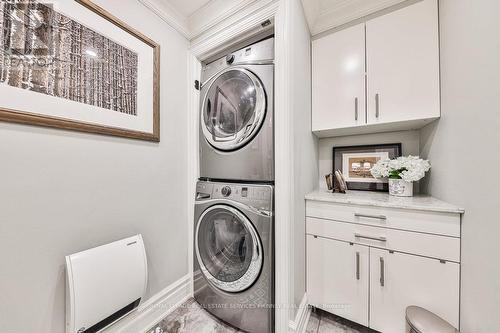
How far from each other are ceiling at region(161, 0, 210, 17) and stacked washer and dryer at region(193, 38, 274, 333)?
43 centimetres

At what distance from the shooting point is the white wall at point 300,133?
1.13 meters

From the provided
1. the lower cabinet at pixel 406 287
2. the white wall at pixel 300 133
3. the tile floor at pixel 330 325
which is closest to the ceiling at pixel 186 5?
the white wall at pixel 300 133

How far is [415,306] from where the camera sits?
1038 mm

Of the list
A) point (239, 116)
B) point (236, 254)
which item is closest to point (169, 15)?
point (239, 116)

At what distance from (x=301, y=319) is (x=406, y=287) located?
668 mm

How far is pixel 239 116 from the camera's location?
1.32 metres

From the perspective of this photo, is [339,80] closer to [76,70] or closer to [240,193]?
[240,193]

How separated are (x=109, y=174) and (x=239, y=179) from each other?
2.61ft

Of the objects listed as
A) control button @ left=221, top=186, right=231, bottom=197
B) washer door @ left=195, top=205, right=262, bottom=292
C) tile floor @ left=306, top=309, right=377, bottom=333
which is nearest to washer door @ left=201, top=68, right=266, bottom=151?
control button @ left=221, top=186, right=231, bottom=197

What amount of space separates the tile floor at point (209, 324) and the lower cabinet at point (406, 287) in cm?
20

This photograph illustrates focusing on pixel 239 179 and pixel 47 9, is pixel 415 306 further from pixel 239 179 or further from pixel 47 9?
pixel 47 9

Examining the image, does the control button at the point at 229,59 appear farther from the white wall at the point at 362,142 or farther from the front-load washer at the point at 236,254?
the white wall at the point at 362,142

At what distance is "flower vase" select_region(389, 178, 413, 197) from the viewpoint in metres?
1.31

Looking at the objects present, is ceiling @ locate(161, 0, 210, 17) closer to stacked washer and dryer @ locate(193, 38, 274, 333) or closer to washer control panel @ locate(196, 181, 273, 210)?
stacked washer and dryer @ locate(193, 38, 274, 333)
